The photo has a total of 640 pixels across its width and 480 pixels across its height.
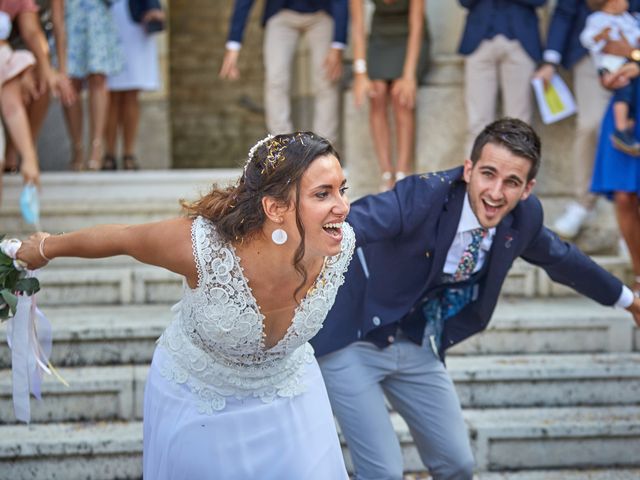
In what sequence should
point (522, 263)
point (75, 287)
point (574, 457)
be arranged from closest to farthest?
point (574, 457) → point (75, 287) → point (522, 263)

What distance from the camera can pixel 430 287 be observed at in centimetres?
433

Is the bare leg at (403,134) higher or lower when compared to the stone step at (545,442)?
higher

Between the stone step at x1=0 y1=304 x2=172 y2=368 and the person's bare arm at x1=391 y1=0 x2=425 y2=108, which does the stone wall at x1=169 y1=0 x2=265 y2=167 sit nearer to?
the person's bare arm at x1=391 y1=0 x2=425 y2=108

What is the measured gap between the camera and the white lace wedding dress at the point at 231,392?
11.1ft

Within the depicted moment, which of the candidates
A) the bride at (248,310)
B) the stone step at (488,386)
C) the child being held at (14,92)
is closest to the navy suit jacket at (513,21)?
the stone step at (488,386)

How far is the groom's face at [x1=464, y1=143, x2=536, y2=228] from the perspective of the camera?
4.17 metres

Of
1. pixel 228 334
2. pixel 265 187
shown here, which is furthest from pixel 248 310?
pixel 265 187

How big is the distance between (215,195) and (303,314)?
50 centimetres

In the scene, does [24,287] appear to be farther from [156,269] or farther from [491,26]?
[491,26]

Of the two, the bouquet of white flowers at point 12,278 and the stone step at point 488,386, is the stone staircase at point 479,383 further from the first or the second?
the bouquet of white flowers at point 12,278

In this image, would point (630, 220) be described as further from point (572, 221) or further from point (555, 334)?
point (555, 334)

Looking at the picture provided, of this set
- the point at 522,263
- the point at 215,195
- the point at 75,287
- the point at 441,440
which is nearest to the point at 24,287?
the point at 215,195

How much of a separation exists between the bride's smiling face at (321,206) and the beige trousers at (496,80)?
4121 millimetres

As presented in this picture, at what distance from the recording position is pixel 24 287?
379 centimetres
